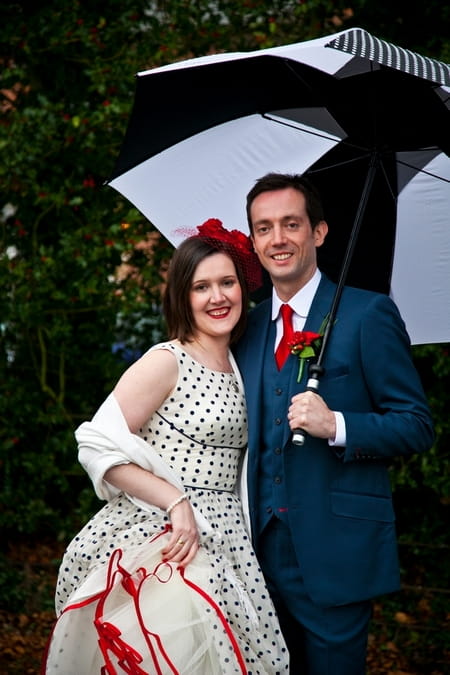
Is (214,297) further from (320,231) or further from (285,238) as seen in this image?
(320,231)

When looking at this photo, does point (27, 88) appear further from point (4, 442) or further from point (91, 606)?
point (91, 606)

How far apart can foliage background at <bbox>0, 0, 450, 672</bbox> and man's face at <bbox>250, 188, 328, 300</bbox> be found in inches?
79.2

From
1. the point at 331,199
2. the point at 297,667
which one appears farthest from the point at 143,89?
the point at 297,667

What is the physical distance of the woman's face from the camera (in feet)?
10.8

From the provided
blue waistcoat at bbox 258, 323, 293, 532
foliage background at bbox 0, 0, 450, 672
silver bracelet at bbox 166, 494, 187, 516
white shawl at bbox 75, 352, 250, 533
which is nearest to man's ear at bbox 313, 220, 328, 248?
blue waistcoat at bbox 258, 323, 293, 532

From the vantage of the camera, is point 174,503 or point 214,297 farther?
point 214,297

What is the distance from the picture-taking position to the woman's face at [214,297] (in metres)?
3.28

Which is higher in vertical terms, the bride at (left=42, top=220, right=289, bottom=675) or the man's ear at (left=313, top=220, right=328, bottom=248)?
the man's ear at (left=313, top=220, right=328, bottom=248)

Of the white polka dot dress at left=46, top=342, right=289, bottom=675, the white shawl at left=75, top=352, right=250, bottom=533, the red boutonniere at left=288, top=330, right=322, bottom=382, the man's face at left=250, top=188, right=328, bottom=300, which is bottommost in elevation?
the white polka dot dress at left=46, top=342, right=289, bottom=675

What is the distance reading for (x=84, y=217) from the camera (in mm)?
5855

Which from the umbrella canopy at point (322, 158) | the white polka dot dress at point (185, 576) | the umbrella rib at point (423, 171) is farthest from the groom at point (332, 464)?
the umbrella rib at point (423, 171)

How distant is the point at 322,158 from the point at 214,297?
2.50 feet

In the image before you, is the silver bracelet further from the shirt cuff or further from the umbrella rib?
the umbrella rib

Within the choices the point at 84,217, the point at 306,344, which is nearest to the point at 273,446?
the point at 306,344
